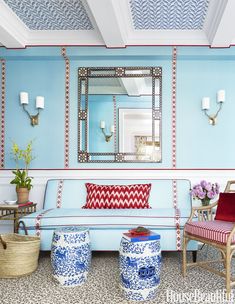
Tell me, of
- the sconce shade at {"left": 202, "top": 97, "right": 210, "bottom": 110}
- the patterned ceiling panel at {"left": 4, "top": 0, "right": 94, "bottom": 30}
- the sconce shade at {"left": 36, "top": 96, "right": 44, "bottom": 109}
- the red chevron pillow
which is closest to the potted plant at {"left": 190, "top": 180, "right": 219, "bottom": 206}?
the red chevron pillow

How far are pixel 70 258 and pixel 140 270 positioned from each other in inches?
26.3

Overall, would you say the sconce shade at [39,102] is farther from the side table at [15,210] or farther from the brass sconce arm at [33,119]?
the side table at [15,210]

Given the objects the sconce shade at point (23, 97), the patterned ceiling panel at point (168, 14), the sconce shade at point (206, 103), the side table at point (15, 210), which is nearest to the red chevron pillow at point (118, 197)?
the side table at point (15, 210)

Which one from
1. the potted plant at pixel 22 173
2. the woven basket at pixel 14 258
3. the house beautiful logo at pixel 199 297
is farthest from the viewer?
the potted plant at pixel 22 173

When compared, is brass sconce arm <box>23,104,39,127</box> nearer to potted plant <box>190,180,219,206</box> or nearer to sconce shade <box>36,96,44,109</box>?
sconce shade <box>36,96,44,109</box>

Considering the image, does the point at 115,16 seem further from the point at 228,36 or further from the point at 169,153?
the point at 169,153

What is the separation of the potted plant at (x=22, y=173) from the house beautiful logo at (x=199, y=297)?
7.69 ft

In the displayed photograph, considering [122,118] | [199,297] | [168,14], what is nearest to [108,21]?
[168,14]

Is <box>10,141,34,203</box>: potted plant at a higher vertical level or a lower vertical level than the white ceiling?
lower

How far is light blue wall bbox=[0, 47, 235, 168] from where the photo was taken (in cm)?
474

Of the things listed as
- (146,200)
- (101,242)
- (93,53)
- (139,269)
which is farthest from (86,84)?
(139,269)

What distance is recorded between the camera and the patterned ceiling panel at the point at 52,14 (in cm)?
385

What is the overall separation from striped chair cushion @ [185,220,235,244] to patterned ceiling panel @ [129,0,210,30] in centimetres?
249

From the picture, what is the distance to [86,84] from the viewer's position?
4844mm
